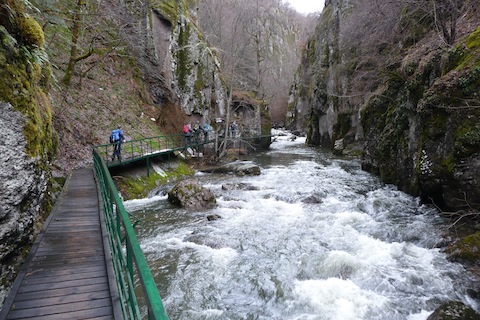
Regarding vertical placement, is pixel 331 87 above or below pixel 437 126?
above

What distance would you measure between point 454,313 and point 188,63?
24225mm

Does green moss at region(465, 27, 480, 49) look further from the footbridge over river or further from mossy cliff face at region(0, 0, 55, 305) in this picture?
mossy cliff face at region(0, 0, 55, 305)

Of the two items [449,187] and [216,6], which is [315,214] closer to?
[449,187]

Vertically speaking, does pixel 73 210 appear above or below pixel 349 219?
above

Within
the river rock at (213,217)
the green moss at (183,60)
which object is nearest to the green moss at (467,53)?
the river rock at (213,217)

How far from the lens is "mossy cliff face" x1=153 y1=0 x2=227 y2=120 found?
2402 centimetres

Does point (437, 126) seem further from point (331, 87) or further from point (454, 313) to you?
point (331, 87)

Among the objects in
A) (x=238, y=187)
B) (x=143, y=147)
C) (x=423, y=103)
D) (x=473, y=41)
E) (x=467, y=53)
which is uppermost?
(x=473, y=41)

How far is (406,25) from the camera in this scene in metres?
15.4

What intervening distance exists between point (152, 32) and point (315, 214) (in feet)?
63.7

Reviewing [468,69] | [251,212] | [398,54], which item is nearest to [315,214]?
[251,212]

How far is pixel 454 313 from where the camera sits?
5234 mm

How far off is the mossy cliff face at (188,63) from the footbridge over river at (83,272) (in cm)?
1920

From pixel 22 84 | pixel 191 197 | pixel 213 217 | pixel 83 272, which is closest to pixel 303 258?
pixel 213 217
